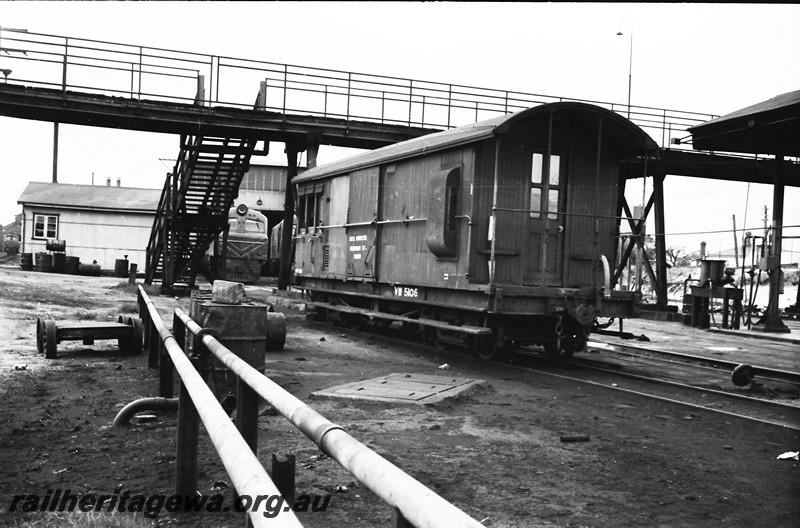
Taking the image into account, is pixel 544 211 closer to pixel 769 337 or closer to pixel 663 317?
pixel 769 337

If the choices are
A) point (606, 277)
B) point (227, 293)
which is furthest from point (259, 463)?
point (606, 277)

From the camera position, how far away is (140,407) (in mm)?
6254

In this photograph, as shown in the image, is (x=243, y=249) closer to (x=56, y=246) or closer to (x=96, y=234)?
(x=56, y=246)

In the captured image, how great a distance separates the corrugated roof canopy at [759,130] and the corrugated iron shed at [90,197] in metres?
32.2

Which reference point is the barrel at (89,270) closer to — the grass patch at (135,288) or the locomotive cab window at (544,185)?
the grass patch at (135,288)

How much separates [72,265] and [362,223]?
27.0m

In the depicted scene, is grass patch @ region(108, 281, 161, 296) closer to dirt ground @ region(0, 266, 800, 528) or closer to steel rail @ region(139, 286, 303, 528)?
dirt ground @ region(0, 266, 800, 528)

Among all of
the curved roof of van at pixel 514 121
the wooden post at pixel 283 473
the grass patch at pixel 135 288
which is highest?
the curved roof of van at pixel 514 121

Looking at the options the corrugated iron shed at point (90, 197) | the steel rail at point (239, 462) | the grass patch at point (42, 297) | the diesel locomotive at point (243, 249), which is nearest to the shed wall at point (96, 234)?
the corrugated iron shed at point (90, 197)

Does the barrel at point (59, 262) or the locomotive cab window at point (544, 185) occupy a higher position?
the locomotive cab window at point (544, 185)

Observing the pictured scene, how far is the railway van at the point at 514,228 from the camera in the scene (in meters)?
11.3

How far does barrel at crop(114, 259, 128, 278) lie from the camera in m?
36.8

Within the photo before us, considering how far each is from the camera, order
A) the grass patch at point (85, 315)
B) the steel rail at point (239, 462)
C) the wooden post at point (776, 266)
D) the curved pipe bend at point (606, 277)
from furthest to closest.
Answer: the wooden post at point (776, 266), the grass patch at point (85, 315), the curved pipe bend at point (606, 277), the steel rail at point (239, 462)
